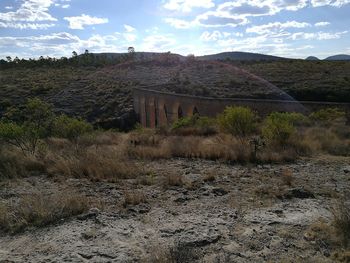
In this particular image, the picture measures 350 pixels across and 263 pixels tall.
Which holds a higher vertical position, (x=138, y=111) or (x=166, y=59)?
(x=166, y=59)

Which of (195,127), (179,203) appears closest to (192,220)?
(179,203)

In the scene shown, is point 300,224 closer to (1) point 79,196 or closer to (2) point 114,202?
(2) point 114,202

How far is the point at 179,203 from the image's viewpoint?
23.0 ft

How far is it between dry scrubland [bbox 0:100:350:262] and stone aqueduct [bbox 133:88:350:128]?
1227 cm

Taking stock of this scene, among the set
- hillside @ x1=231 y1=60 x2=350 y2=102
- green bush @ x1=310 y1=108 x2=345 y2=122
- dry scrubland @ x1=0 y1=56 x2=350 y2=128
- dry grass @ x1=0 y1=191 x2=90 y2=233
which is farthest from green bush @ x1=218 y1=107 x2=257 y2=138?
hillside @ x1=231 y1=60 x2=350 y2=102

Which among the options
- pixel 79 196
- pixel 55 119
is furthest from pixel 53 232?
pixel 55 119

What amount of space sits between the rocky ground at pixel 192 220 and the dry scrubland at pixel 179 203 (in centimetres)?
2

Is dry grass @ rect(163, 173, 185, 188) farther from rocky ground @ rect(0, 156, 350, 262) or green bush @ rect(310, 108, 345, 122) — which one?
green bush @ rect(310, 108, 345, 122)

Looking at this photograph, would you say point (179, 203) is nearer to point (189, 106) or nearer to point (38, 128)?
point (38, 128)

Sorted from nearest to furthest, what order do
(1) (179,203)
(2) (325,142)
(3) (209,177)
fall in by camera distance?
1. (1) (179,203)
2. (3) (209,177)
3. (2) (325,142)

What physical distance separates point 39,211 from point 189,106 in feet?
77.2

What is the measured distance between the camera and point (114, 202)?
700cm

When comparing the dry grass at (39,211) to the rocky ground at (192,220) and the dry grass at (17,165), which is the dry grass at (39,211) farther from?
the dry grass at (17,165)

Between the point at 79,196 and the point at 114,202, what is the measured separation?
1.84ft
